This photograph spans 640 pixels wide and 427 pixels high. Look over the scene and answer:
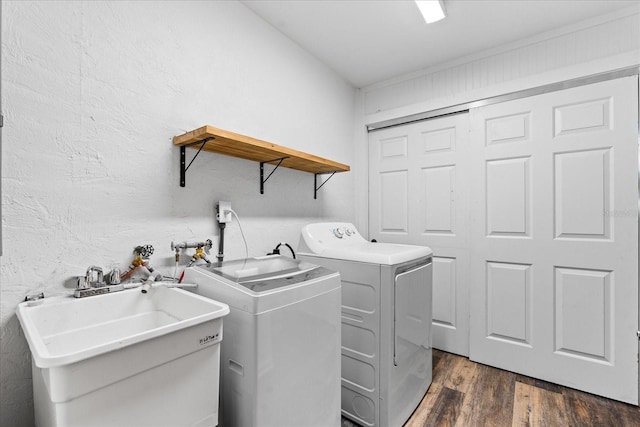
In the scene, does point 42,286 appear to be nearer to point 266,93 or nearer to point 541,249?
point 266,93

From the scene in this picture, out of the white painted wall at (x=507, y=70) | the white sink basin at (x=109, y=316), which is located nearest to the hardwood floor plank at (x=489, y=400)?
the white painted wall at (x=507, y=70)

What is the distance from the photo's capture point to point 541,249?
2.13 m

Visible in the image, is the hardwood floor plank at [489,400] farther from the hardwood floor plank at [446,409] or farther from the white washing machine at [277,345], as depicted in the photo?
the white washing machine at [277,345]

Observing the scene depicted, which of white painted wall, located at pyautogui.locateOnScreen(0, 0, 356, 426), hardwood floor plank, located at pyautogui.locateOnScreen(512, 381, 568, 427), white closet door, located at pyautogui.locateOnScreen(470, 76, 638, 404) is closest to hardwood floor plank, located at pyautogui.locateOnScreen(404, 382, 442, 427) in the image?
hardwood floor plank, located at pyautogui.locateOnScreen(512, 381, 568, 427)

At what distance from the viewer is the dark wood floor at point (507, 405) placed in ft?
5.59

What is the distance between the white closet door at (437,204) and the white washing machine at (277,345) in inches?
60.4

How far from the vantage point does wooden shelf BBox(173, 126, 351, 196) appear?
4.55ft

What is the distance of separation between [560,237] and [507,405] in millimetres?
1180

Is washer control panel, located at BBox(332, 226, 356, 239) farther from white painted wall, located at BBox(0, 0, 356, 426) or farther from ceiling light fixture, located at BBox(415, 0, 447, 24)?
ceiling light fixture, located at BBox(415, 0, 447, 24)

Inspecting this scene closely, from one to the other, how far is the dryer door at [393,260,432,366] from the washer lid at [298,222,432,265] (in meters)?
0.11

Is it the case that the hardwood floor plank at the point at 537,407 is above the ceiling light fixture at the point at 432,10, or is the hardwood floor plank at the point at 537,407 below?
below

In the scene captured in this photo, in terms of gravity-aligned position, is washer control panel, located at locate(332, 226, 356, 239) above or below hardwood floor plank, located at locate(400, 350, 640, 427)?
above

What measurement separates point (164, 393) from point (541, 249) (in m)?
2.43

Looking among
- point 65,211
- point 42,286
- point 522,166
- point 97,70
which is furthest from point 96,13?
point 522,166
